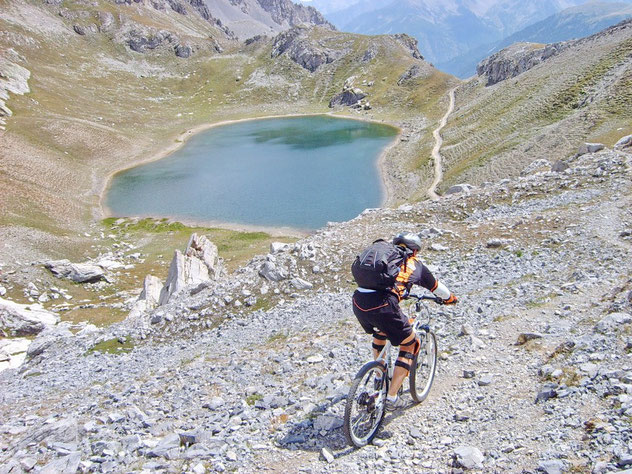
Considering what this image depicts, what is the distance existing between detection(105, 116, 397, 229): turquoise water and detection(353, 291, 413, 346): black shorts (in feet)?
152

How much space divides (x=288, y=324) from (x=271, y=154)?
84388mm

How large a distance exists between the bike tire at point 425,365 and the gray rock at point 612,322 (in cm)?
380

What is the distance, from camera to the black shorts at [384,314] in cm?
775

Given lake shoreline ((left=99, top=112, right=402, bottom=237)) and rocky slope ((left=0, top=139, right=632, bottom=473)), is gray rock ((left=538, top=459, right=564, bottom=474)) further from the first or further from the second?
lake shoreline ((left=99, top=112, right=402, bottom=237))

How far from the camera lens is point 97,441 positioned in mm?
9219

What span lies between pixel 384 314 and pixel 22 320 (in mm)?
27034

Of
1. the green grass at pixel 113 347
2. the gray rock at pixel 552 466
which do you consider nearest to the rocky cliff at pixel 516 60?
the green grass at pixel 113 347

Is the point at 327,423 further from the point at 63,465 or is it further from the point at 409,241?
the point at 63,465

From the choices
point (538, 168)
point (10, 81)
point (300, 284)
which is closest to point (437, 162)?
point (538, 168)

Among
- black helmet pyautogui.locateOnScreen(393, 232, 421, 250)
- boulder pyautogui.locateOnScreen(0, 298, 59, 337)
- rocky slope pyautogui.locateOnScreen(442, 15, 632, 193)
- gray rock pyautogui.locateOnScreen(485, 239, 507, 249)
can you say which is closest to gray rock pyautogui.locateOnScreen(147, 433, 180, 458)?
black helmet pyautogui.locateOnScreen(393, 232, 421, 250)

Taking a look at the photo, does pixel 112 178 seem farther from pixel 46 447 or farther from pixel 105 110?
pixel 46 447

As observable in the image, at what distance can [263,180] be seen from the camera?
252 feet

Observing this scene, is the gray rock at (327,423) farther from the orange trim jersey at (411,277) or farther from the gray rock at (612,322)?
the gray rock at (612,322)

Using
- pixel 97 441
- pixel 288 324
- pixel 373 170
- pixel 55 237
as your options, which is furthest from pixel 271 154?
pixel 97 441
